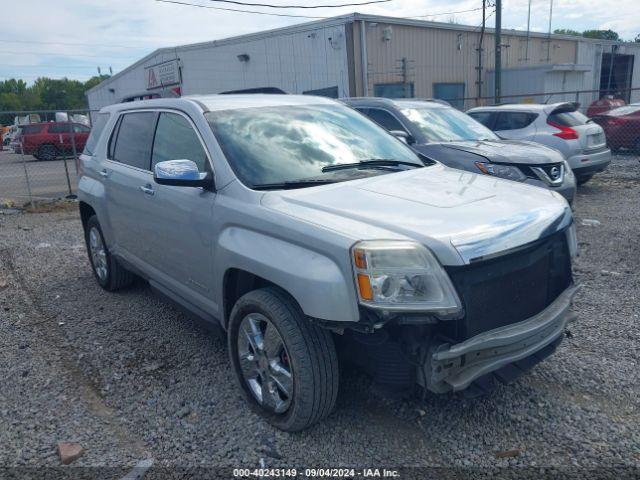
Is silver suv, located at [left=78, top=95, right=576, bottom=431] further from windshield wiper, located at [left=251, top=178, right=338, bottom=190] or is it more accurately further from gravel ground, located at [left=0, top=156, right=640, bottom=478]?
gravel ground, located at [left=0, top=156, right=640, bottom=478]

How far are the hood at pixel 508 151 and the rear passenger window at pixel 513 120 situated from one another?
10.4ft

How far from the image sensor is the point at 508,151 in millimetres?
7234

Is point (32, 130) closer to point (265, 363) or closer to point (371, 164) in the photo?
point (371, 164)

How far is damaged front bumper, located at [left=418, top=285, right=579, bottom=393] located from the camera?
8.35 ft

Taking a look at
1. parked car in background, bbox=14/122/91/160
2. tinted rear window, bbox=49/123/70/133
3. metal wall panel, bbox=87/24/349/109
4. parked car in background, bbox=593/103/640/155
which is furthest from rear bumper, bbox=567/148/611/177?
tinted rear window, bbox=49/123/70/133

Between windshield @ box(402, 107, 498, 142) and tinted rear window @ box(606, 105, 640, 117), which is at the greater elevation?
windshield @ box(402, 107, 498, 142)

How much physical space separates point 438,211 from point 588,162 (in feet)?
27.9

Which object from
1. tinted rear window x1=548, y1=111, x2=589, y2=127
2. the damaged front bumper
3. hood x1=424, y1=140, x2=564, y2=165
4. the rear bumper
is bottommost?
the rear bumper

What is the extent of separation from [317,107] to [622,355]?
284 cm

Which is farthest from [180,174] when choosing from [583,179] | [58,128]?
[58,128]

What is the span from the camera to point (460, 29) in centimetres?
2389

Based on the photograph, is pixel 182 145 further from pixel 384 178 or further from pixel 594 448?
pixel 594 448

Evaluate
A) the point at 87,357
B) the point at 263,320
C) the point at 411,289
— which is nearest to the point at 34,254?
the point at 87,357

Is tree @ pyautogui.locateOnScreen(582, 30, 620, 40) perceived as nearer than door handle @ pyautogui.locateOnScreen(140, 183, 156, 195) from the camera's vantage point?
No
